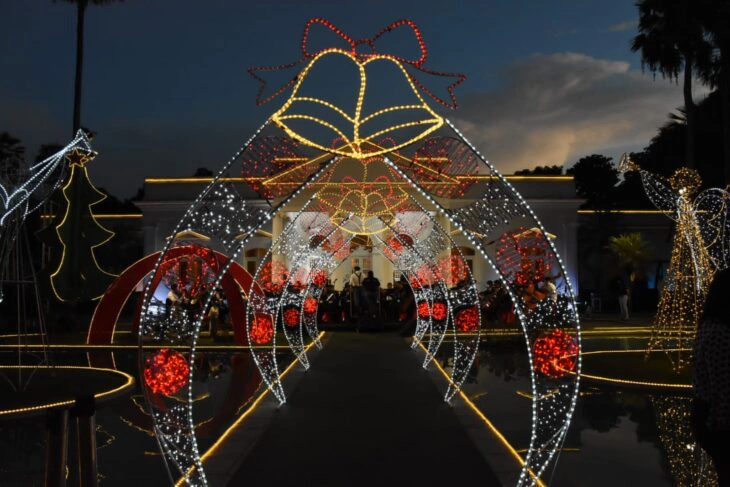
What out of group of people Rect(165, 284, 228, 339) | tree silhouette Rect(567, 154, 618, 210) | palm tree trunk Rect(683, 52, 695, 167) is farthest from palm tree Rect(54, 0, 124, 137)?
tree silhouette Rect(567, 154, 618, 210)

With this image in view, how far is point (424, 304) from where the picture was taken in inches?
739

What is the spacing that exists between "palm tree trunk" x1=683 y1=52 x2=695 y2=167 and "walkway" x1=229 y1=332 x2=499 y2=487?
810 inches

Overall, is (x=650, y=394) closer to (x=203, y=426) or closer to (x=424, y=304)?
(x=203, y=426)

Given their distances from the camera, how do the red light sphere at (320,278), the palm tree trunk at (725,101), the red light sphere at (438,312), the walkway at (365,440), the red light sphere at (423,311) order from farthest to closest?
the palm tree trunk at (725,101), the red light sphere at (320,278), the red light sphere at (423,311), the red light sphere at (438,312), the walkway at (365,440)

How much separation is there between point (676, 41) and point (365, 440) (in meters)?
27.4

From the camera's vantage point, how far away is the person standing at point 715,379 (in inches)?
150

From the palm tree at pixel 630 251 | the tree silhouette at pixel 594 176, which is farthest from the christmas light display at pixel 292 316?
the tree silhouette at pixel 594 176

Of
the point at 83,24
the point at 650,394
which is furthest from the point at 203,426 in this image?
the point at 83,24

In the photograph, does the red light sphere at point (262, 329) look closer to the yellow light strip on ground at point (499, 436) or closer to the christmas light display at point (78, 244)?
the yellow light strip on ground at point (499, 436)

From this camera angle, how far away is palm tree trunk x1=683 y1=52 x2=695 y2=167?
29.5m

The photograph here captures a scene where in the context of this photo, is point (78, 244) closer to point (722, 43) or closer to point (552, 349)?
point (552, 349)

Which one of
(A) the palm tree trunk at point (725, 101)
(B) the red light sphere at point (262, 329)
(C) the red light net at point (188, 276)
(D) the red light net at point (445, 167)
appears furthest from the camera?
(A) the palm tree trunk at point (725, 101)

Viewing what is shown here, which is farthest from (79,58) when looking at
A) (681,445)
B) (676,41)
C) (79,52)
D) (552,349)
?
(681,445)

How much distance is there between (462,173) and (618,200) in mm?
44259
